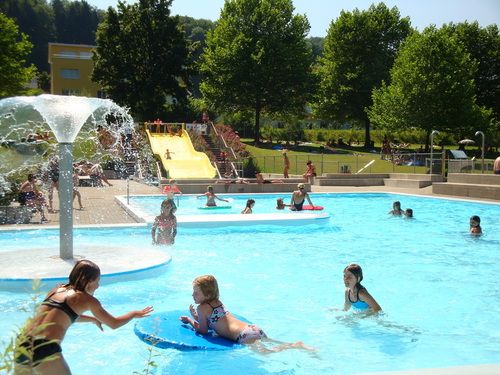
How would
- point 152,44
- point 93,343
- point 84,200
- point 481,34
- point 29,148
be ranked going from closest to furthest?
point 93,343 < point 84,200 < point 29,148 < point 152,44 < point 481,34

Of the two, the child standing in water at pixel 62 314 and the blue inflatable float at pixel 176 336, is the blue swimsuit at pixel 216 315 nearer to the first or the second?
the blue inflatable float at pixel 176 336

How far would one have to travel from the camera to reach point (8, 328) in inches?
285

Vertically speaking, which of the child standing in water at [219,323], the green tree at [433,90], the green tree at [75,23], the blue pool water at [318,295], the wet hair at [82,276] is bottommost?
the blue pool water at [318,295]

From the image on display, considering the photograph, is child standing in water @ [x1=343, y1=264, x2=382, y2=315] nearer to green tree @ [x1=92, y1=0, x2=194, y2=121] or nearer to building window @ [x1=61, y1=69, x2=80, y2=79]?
green tree @ [x1=92, y1=0, x2=194, y2=121]

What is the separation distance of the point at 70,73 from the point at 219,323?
66.3 m

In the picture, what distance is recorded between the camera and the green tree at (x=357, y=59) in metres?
57.1

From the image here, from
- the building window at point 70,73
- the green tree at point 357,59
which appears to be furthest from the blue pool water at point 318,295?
the building window at point 70,73

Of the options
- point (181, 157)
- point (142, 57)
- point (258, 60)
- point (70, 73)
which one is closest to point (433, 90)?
point (258, 60)

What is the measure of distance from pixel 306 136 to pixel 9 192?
181ft

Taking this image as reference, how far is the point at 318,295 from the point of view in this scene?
30.4 ft

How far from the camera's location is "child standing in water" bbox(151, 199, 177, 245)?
12.1 meters

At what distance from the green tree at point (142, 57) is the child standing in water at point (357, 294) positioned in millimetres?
43596

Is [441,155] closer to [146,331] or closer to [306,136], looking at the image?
[146,331]

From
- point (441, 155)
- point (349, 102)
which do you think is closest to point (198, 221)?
point (441, 155)
